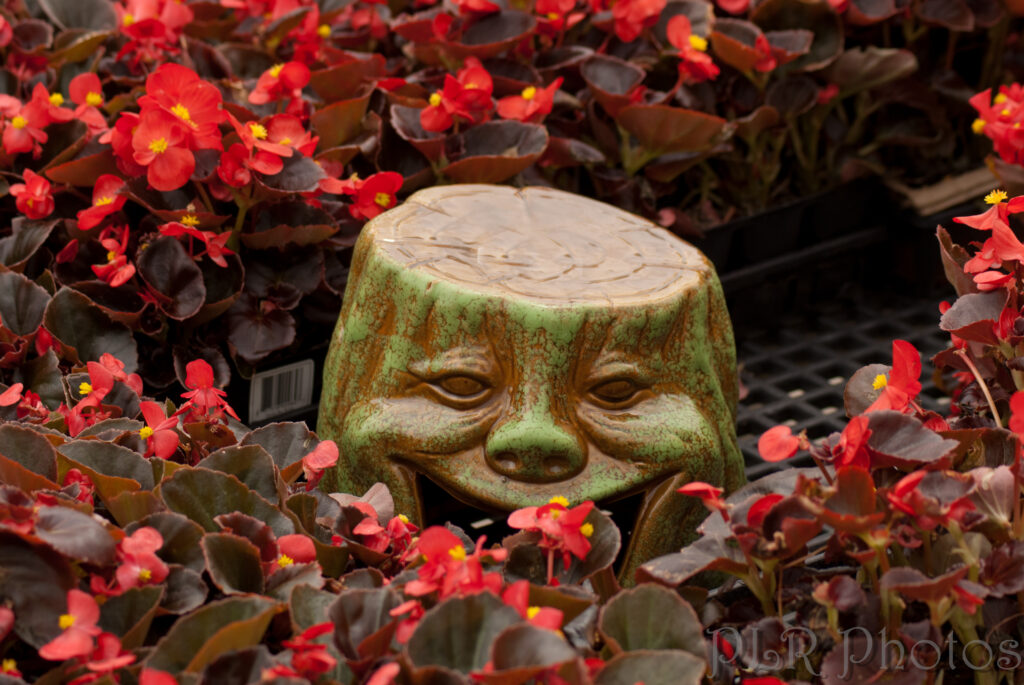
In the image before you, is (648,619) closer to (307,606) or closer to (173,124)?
(307,606)

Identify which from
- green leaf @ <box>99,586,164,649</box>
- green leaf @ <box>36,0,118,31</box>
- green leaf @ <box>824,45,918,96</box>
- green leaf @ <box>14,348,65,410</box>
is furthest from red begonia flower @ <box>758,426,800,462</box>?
green leaf @ <box>36,0,118,31</box>

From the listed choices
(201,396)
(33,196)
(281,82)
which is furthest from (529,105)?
(201,396)

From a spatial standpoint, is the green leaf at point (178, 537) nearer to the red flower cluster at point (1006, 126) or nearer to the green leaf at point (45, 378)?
the green leaf at point (45, 378)

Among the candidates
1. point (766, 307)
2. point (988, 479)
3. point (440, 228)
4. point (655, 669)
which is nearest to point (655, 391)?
point (440, 228)

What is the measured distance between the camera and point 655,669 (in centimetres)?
89

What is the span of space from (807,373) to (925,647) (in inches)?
47.8

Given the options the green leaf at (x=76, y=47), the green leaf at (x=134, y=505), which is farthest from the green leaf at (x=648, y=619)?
the green leaf at (x=76, y=47)

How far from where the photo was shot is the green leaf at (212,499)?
1.06 metres

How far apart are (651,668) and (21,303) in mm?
957

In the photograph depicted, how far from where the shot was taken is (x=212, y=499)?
3.52 ft

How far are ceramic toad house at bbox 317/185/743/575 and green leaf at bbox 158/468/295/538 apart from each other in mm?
320

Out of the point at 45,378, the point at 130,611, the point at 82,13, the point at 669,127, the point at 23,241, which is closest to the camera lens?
the point at 130,611

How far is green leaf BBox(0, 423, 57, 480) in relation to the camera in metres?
1.09

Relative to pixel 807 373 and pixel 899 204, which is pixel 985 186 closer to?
pixel 899 204
